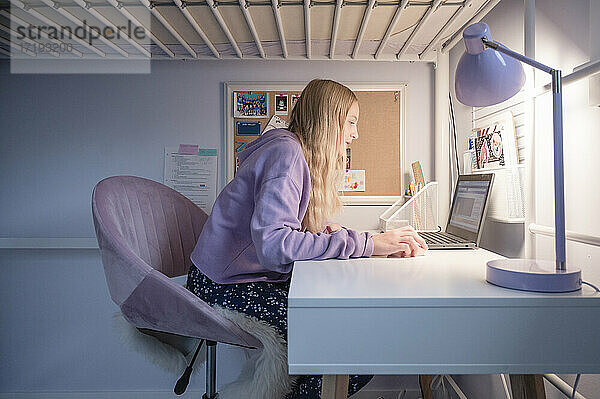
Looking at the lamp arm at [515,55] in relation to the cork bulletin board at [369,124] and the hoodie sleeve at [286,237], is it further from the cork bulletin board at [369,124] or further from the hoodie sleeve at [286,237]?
the cork bulletin board at [369,124]

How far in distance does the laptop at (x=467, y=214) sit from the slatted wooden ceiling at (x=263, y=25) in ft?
1.84

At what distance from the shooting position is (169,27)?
1684 mm

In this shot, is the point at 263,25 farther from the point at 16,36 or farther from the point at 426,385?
the point at 426,385

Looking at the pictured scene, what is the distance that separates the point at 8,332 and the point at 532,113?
2385 millimetres

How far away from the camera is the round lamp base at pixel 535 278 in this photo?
2.37 feet

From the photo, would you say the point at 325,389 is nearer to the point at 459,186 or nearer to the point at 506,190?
the point at 506,190

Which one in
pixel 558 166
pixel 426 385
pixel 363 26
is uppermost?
pixel 363 26

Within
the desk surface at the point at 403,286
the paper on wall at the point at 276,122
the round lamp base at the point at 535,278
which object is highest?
the paper on wall at the point at 276,122

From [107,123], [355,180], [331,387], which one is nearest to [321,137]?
[331,387]

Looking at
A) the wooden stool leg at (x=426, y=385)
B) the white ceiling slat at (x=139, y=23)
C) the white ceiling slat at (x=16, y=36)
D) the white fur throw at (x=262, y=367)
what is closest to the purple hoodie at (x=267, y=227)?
the white fur throw at (x=262, y=367)

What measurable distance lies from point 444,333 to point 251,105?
162cm

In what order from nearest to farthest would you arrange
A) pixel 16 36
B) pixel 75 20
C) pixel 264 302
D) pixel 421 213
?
pixel 264 302 → pixel 75 20 → pixel 16 36 → pixel 421 213

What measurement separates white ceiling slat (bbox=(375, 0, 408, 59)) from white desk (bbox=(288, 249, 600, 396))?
→ 3.40ft

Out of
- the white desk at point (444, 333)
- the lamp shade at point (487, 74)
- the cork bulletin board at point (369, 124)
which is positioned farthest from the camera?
the cork bulletin board at point (369, 124)
